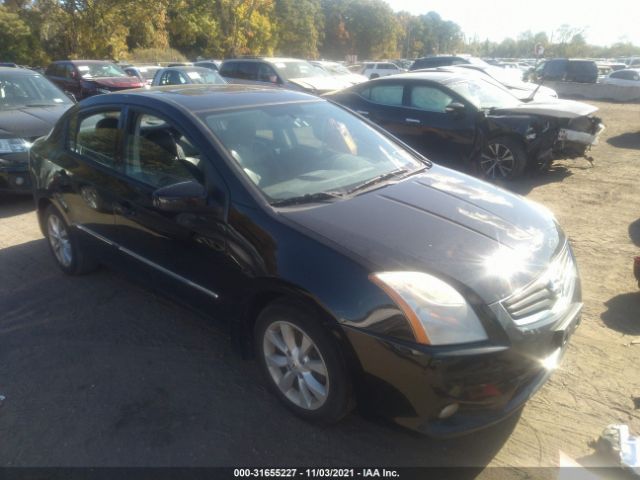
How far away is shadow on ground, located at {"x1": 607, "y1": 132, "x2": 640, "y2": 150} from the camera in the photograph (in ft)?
35.2

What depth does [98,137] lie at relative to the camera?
13.0 feet

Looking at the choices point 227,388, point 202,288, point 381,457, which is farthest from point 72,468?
point 381,457

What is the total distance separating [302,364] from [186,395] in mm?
813

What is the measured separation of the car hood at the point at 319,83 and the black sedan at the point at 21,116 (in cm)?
602

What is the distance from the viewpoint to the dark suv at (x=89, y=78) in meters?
14.8

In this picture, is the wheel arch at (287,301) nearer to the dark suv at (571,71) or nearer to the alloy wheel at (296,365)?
the alloy wheel at (296,365)

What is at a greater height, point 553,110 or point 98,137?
point 98,137

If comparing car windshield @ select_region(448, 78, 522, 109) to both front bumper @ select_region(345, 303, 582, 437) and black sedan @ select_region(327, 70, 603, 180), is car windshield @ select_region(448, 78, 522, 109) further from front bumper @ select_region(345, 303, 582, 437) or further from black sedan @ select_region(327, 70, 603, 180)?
front bumper @ select_region(345, 303, 582, 437)

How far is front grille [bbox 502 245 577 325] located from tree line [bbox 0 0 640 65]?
96.1 feet

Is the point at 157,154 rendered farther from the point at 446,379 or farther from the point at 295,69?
the point at 295,69

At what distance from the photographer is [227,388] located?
307 centimetres

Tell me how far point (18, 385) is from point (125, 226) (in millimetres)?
1185

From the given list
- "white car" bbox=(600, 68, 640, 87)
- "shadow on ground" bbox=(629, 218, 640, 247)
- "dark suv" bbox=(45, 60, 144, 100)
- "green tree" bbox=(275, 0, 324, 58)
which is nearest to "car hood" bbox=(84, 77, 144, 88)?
"dark suv" bbox=(45, 60, 144, 100)

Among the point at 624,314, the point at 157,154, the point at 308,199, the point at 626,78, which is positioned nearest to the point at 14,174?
the point at 157,154
